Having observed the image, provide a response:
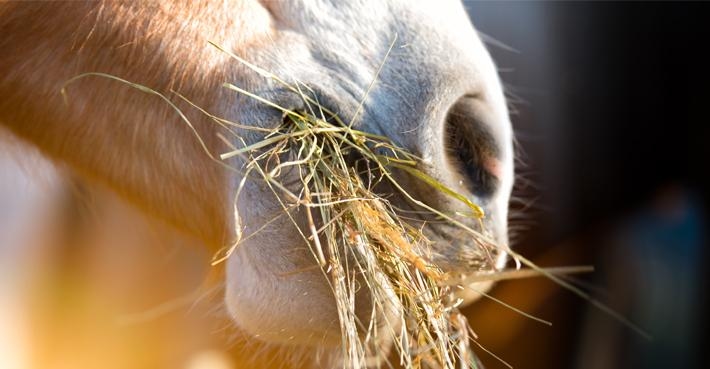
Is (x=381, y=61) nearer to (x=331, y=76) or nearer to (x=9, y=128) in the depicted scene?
(x=331, y=76)

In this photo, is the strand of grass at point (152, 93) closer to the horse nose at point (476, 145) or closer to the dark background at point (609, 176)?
the horse nose at point (476, 145)

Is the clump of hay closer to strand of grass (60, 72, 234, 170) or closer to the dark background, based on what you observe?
strand of grass (60, 72, 234, 170)

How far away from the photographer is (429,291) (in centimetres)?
90

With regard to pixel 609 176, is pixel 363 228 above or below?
above

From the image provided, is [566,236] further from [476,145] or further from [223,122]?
[223,122]

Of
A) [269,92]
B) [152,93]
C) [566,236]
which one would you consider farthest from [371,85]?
[566,236]

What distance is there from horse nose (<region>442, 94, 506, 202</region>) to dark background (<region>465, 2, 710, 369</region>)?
1.32 m

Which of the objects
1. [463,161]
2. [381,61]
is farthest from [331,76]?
[463,161]

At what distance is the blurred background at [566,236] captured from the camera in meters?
2.33

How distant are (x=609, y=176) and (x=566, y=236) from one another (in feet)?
0.75

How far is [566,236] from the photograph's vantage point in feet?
8.05

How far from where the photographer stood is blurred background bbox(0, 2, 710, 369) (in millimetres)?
2326

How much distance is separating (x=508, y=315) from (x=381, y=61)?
1571mm

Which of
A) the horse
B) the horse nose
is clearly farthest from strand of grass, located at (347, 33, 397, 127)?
the horse nose
